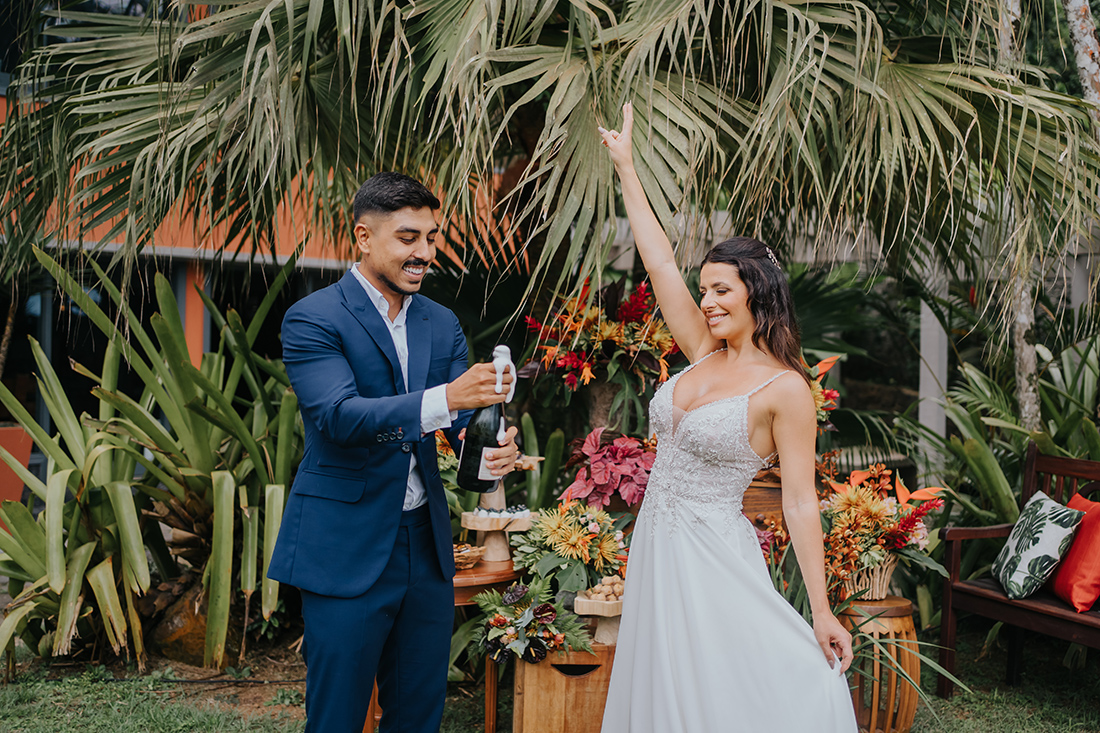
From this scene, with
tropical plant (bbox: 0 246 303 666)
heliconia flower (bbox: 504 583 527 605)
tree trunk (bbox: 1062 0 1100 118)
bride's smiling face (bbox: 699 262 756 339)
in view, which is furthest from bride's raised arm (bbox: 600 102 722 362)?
tree trunk (bbox: 1062 0 1100 118)

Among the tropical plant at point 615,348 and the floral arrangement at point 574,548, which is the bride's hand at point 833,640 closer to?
the floral arrangement at point 574,548

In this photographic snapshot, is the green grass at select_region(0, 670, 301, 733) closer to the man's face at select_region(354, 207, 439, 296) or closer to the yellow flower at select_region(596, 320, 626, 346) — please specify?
the yellow flower at select_region(596, 320, 626, 346)

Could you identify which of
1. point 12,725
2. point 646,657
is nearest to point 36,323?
point 12,725

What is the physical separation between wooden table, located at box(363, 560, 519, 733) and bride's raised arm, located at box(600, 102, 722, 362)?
1.08 m

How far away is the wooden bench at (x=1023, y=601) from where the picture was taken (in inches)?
125

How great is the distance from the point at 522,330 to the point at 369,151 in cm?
110

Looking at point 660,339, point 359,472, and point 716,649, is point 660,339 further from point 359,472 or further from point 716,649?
point 359,472

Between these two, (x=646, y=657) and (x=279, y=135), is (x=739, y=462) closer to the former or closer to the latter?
(x=646, y=657)

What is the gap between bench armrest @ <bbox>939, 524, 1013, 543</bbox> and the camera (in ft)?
11.7

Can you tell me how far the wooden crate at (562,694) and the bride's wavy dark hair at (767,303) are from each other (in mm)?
1178

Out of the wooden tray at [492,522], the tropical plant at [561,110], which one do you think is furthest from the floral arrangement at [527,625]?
the tropical plant at [561,110]

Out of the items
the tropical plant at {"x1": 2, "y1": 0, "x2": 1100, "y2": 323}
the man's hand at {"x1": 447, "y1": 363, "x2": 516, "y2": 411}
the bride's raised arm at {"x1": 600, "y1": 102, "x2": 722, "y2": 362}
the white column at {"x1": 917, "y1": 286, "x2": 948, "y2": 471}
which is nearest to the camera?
the man's hand at {"x1": 447, "y1": 363, "x2": 516, "y2": 411}

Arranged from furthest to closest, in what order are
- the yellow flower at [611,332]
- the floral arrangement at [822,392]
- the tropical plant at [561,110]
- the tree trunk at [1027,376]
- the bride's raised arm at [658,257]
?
the tree trunk at [1027,376] → the yellow flower at [611,332] → the floral arrangement at [822,392] → the tropical plant at [561,110] → the bride's raised arm at [658,257]

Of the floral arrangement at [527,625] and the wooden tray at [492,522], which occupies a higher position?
the wooden tray at [492,522]
